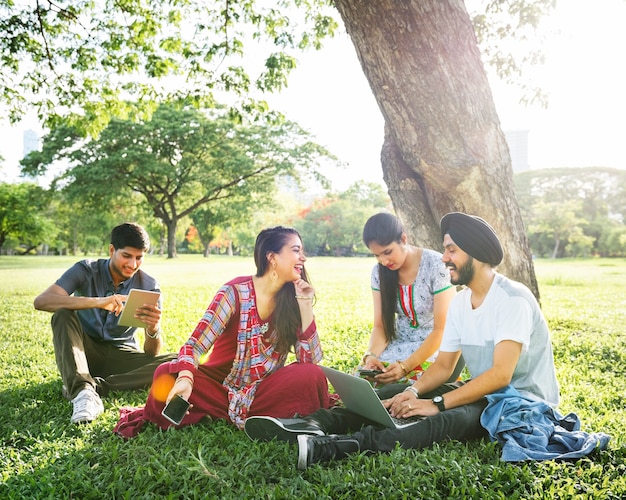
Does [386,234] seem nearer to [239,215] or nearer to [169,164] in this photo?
[169,164]

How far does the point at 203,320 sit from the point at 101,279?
61.0 inches

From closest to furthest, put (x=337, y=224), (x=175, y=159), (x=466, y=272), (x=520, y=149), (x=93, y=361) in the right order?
1. (x=466, y=272)
2. (x=93, y=361)
3. (x=175, y=159)
4. (x=337, y=224)
5. (x=520, y=149)

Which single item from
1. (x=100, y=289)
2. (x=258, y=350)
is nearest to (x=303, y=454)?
(x=258, y=350)

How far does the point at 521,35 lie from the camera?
26.2ft

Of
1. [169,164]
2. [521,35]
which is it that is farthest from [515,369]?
[169,164]

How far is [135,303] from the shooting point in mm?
3914

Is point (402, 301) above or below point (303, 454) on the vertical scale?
above

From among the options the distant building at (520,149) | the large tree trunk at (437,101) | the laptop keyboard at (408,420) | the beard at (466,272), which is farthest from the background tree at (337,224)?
the distant building at (520,149)

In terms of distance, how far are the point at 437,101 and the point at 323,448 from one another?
334 cm

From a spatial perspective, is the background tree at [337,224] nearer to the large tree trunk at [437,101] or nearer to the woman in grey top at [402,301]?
the large tree trunk at [437,101]

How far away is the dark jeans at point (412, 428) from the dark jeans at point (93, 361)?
1810 millimetres

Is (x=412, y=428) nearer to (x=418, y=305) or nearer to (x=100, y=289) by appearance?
(x=418, y=305)

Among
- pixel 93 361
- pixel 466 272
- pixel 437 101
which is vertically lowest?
pixel 93 361

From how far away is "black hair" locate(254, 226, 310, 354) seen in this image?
127 inches
